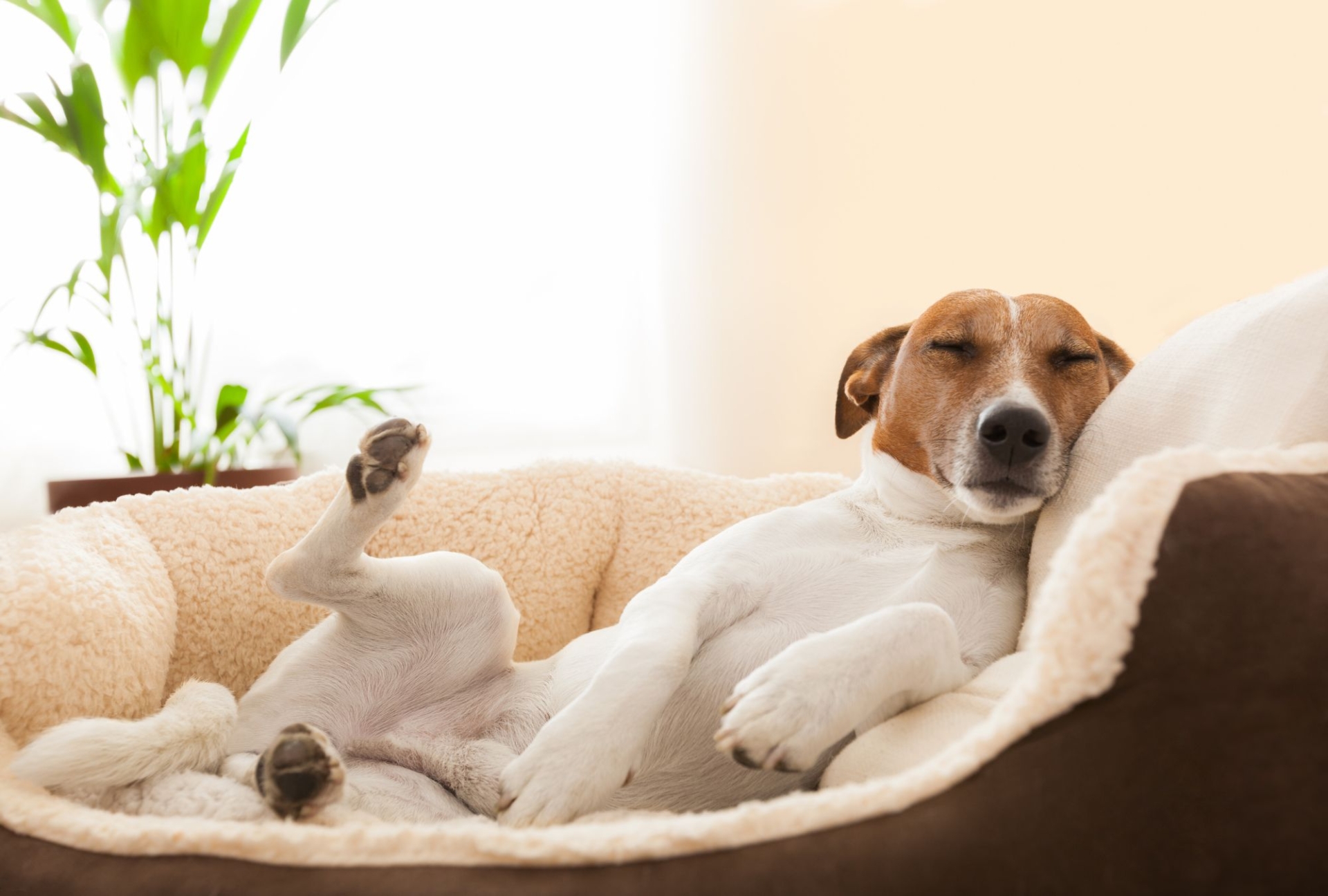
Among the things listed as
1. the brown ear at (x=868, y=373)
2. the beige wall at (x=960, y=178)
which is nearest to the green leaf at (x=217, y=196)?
the beige wall at (x=960, y=178)

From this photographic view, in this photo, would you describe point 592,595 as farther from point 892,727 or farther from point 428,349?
point 428,349

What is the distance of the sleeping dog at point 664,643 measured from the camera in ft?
3.53

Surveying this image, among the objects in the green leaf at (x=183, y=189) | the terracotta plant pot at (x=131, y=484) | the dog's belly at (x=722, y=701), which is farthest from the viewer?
the green leaf at (x=183, y=189)

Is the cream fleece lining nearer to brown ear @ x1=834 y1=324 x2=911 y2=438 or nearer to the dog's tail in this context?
the dog's tail

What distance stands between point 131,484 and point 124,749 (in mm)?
1490

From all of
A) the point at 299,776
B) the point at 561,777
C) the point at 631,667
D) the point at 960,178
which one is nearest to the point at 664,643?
the point at 631,667

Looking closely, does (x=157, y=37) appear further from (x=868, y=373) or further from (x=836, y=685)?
(x=836, y=685)

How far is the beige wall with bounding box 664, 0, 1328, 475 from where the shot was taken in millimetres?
2771

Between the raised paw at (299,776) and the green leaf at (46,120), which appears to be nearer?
the raised paw at (299,776)

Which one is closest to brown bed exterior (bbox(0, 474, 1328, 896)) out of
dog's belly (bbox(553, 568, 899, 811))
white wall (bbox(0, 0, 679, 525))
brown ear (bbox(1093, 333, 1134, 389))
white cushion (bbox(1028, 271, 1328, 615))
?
white cushion (bbox(1028, 271, 1328, 615))

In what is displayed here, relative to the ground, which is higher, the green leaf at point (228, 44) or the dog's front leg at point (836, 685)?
the green leaf at point (228, 44)

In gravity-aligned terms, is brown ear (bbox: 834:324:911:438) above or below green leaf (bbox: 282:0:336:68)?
below

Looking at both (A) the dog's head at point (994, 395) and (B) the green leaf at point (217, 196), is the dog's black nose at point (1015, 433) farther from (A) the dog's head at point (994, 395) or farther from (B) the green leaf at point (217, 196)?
(B) the green leaf at point (217, 196)

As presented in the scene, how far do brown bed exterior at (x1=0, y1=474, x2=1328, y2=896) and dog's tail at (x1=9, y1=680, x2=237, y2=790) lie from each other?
501 millimetres
